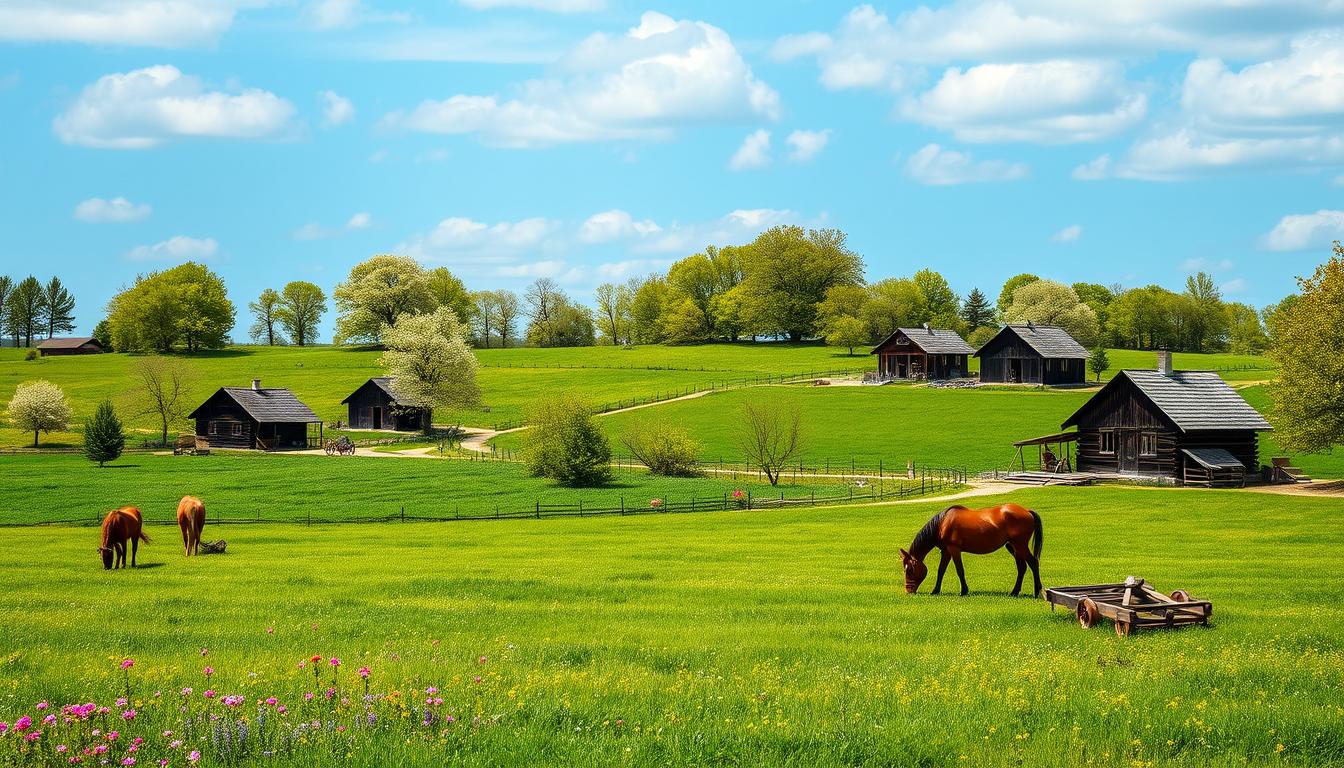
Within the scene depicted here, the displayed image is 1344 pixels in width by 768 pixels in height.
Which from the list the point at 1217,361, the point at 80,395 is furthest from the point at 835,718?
the point at 1217,361

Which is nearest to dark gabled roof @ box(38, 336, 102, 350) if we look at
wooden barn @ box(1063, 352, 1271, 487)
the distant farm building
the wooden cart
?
the distant farm building

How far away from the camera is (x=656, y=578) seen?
24.1 metres

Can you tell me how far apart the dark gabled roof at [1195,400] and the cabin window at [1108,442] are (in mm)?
2044

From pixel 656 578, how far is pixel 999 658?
11733 mm

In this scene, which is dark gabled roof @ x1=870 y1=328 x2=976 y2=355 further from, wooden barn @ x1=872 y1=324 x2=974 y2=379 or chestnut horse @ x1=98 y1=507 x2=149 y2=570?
chestnut horse @ x1=98 y1=507 x2=149 y2=570

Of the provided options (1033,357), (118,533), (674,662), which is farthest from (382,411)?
(674,662)

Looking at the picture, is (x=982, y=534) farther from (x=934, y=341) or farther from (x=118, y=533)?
(x=934, y=341)

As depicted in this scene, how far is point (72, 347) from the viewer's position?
6796 inches

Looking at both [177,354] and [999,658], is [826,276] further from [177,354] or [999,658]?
[999,658]

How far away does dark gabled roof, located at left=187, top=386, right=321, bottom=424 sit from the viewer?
89.6m

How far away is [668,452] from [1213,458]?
30.6 meters

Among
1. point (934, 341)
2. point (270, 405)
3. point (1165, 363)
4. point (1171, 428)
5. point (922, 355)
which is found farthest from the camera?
point (934, 341)

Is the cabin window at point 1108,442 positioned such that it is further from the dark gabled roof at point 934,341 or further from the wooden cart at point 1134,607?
the dark gabled roof at point 934,341

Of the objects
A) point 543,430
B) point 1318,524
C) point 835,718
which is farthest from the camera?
point 543,430
